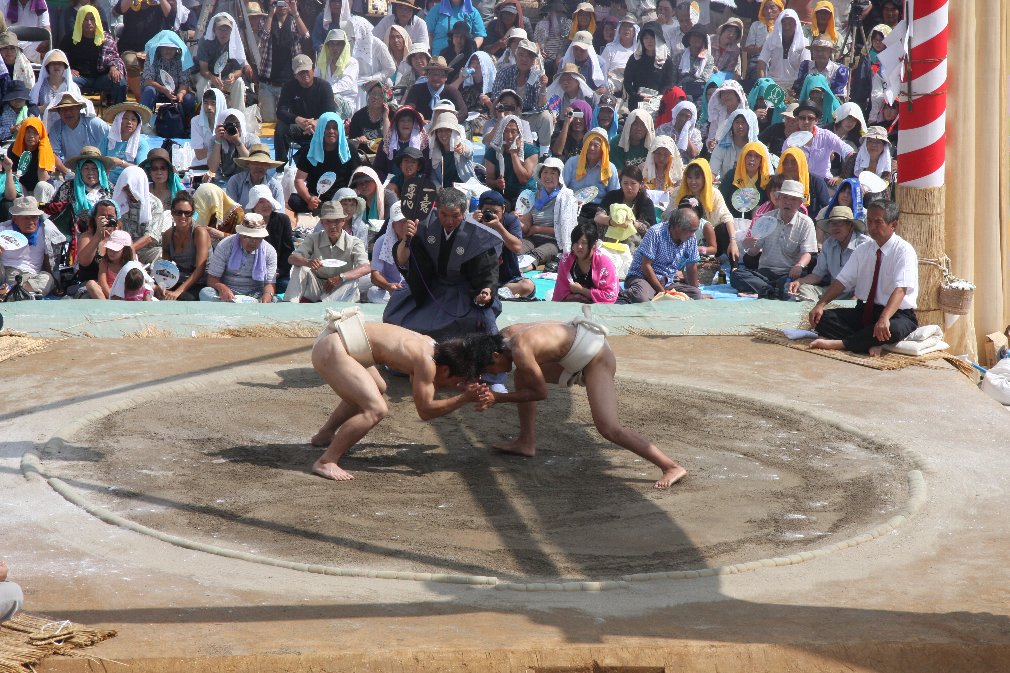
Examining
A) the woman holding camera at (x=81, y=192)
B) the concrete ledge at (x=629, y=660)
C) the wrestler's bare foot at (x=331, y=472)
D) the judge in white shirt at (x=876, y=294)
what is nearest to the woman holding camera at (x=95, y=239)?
the woman holding camera at (x=81, y=192)

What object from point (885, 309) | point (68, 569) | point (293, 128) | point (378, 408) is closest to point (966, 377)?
point (885, 309)

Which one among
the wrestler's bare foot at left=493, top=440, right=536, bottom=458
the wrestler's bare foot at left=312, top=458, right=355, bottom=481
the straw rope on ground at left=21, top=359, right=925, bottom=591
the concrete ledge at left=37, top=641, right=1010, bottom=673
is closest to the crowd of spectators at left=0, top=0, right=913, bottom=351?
the wrestler's bare foot at left=493, top=440, right=536, bottom=458

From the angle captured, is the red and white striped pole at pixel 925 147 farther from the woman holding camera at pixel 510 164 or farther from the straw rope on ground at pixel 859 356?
the woman holding camera at pixel 510 164

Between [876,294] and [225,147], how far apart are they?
429 cm

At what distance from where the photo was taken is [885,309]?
529cm

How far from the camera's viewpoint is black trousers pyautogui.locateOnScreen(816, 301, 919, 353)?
536cm

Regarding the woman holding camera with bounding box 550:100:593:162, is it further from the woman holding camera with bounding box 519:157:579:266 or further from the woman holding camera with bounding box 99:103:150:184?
the woman holding camera with bounding box 99:103:150:184

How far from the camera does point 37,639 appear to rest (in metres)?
2.52

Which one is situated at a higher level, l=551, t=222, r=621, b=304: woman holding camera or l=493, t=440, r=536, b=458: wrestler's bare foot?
l=551, t=222, r=621, b=304: woman holding camera

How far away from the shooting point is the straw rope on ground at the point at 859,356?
5246mm

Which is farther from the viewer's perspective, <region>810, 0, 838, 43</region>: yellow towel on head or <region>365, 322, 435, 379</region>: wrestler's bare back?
<region>810, 0, 838, 43</region>: yellow towel on head

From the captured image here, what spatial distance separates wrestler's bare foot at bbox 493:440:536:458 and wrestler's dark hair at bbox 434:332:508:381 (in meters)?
0.49

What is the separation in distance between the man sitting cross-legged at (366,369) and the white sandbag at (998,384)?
269cm

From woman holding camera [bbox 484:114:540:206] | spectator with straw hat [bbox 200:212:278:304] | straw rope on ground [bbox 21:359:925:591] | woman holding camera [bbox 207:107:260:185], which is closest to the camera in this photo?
straw rope on ground [bbox 21:359:925:591]
